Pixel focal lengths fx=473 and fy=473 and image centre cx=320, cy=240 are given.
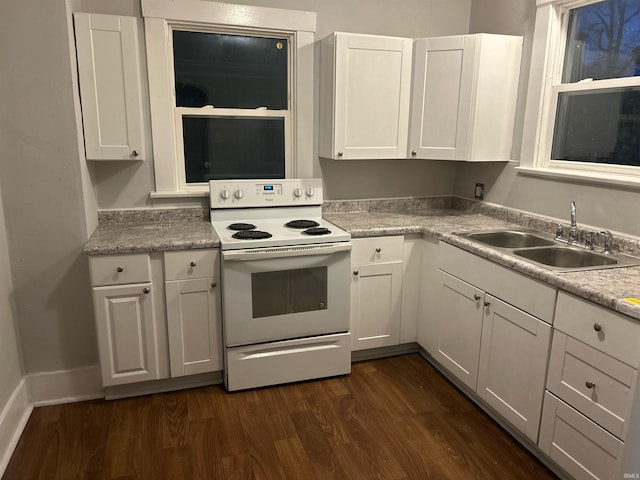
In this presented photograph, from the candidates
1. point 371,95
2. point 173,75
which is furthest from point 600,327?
point 173,75

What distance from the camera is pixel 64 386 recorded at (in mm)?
2521

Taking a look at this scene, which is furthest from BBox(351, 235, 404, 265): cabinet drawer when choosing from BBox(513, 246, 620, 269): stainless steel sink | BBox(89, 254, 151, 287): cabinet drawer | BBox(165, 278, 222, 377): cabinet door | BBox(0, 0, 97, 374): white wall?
BBox(0, 0, 97, 374): white wall

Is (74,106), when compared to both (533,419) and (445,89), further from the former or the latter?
(533,419)

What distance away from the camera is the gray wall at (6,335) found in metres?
2.18

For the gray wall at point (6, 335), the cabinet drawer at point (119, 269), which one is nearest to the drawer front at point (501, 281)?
the cabinet drawer at point (119, 269)

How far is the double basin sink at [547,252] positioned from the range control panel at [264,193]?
98 cm

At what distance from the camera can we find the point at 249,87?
2.97 meters

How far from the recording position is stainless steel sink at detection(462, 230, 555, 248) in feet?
8.68

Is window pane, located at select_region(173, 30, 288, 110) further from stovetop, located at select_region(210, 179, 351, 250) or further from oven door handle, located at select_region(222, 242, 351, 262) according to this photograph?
oven door handle, located at select_region(222, 242, 351, 262)

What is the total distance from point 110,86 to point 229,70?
734mm

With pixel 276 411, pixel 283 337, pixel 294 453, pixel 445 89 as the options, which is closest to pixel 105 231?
pixel 283 337

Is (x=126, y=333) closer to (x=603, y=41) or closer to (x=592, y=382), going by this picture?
(x=592, y=382)

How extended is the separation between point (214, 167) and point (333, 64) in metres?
0.97

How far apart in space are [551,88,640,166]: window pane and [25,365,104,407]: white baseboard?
2.87 metres
